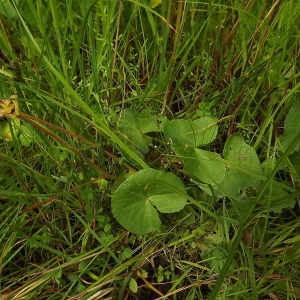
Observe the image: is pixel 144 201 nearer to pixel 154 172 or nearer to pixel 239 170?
pixel 154 172

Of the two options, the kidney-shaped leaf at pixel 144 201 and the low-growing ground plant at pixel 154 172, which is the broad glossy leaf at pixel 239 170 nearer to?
the low-growing ground plant at pixel 154 172

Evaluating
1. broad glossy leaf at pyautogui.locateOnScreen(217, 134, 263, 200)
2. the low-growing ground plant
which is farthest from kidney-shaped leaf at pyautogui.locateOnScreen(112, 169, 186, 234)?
broad glossy leaf at pyautogui.locateOnScreen(217, 134, 263, 200)

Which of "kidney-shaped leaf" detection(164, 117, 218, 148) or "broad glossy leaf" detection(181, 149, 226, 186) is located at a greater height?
"kidney-shaped leaf" detection(164, 117, 218, 148)

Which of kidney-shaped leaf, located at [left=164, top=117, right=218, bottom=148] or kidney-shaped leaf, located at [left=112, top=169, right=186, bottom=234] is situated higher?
kidney-shaped leaf, located at [left=164, top=117, right=218, bottom=148]

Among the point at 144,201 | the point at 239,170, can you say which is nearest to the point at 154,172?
the point at 144,201

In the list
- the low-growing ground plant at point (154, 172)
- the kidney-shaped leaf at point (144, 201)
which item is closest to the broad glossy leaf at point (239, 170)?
the low-growing ground plant at point (154, 172)

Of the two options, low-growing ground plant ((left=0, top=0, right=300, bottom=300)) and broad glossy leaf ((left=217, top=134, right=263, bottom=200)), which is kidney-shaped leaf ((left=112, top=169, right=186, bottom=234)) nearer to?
low-growing ground plant ((left=0, top=0, right=300, bottom=300))
